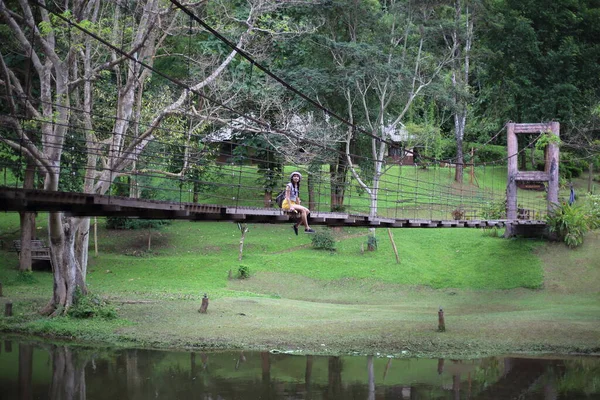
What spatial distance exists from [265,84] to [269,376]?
1400 cm

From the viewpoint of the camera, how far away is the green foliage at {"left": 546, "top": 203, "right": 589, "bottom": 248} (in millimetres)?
22641

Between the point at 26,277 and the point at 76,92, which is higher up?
the point at 76,92

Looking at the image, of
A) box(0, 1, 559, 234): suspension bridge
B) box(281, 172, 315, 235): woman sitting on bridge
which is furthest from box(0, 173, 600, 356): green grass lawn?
box(281, 172, 315, 235): woman sitting on bridge

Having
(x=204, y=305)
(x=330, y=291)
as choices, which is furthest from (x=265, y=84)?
(x=204, y=305)

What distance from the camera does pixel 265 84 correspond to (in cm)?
2511

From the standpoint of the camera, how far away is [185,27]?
16.6 m

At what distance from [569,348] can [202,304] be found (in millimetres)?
7185

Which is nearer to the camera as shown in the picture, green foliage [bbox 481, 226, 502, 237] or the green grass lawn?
the green grass lawn

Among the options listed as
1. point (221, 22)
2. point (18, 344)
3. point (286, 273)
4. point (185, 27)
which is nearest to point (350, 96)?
point (286, 273)

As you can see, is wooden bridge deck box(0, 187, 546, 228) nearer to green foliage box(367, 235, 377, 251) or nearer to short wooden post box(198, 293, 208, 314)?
short wooden post box(198, 293, 208, 314)

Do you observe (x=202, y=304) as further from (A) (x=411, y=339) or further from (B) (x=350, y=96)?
(B) (x=350, y=96)

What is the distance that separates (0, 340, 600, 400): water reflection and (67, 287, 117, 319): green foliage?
1671mm

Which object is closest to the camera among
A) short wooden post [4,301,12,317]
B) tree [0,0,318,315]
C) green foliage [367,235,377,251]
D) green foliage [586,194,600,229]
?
tree [0,0,318,315]

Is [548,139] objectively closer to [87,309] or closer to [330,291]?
[330,291]
